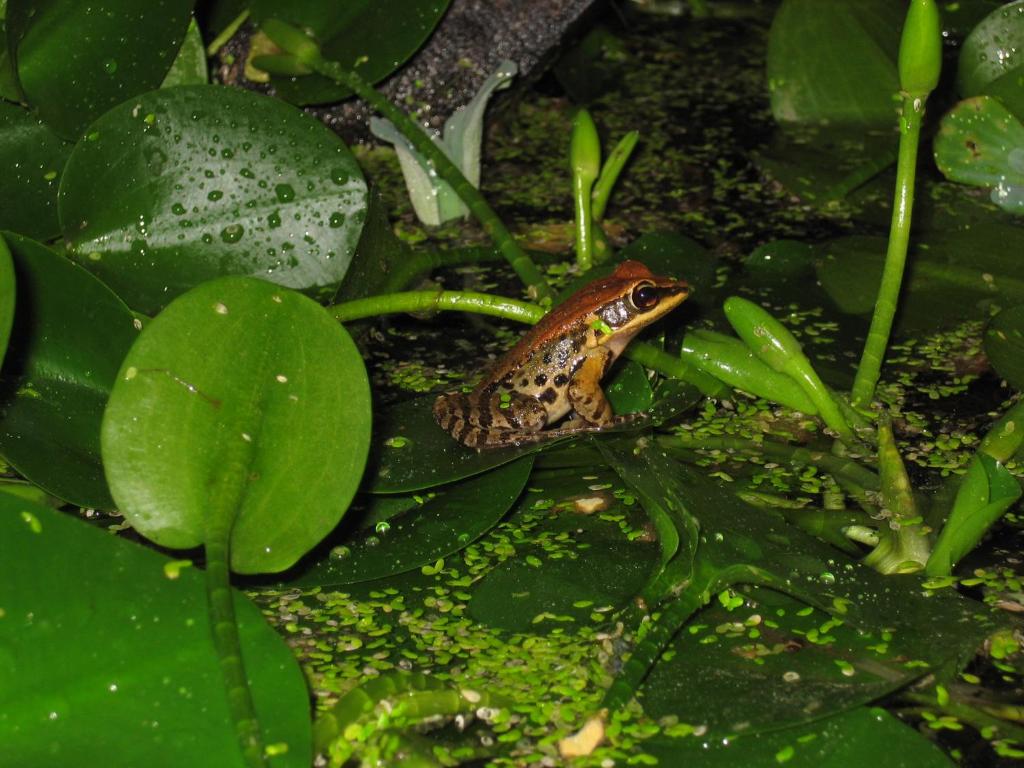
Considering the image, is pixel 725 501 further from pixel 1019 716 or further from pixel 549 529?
pixel 1019 716

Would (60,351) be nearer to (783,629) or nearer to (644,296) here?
(644,296)

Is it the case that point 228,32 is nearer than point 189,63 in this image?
No

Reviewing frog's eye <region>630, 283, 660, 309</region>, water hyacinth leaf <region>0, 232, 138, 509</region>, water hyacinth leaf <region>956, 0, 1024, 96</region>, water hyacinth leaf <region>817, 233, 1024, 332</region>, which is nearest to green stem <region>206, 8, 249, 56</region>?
water hyacinth leaf <region>0, 232, 138, 509</region>

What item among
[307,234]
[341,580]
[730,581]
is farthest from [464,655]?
[307,234]

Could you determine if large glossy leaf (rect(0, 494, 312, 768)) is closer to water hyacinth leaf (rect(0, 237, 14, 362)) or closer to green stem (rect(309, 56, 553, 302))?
water hyacinth leaf (rect(0, 237, 14, 362))

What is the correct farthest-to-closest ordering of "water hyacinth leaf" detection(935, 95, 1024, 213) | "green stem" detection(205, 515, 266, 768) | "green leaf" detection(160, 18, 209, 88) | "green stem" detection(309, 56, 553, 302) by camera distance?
1. "green leaf" detection(160, 18, 209, 88)
2. "water hyacinth leaf" detection(935, 95, 1024, 213)
3. "green stem" detection(309, 56, 553, 302)
4. "green stem" detection(205, 515, 266, 768)

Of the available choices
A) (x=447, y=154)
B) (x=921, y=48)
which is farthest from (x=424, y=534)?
(x=447, y=154)
